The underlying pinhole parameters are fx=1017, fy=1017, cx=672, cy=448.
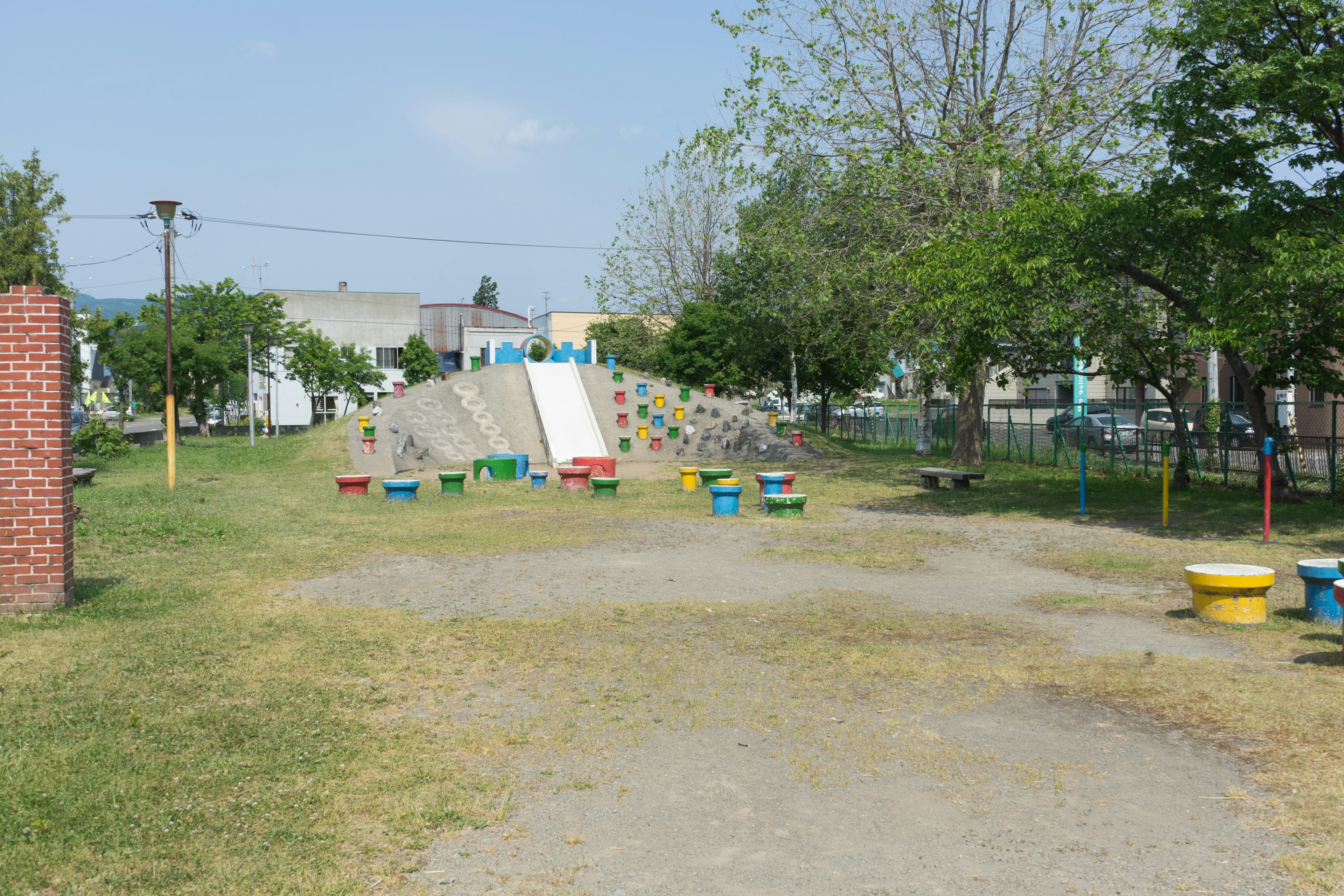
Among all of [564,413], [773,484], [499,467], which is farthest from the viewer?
[564,413]

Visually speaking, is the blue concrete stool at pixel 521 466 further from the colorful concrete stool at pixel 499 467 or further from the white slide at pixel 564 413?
the white slide at pixel 564 413

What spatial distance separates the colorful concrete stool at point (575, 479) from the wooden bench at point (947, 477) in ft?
23.7

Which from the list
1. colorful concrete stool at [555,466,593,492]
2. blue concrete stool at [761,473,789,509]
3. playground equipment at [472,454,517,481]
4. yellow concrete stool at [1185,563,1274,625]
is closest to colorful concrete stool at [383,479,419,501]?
colorful concrete stool at [555,466,593,492]

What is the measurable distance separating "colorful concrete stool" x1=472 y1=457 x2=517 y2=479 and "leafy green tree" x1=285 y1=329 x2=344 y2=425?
35157mm

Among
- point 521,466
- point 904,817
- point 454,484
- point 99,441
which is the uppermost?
point 99,441

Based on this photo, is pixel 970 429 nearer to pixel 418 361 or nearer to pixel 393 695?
pixel 393 695

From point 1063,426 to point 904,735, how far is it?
23853 millimetres

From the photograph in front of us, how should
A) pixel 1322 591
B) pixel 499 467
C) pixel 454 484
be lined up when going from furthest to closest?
pixel 499 467
pixel 454 484
pixel 1322 591

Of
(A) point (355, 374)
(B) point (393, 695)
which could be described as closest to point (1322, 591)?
(B) point (393, 695)

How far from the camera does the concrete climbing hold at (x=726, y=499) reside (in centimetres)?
1748

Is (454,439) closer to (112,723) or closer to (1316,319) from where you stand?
(1316,319)

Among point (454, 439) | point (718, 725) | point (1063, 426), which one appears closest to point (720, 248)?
point (454, 439)

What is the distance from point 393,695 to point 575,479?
1513 cm

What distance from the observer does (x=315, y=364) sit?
5750cm
